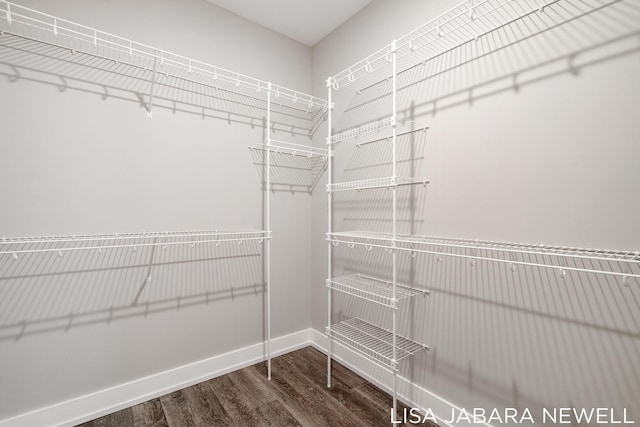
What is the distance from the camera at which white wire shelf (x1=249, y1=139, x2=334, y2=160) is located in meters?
2.46

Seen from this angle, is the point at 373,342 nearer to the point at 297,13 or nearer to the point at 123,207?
the point at 123,207

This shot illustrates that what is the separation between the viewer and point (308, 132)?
8.96 ft

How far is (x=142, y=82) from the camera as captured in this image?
1924 mm

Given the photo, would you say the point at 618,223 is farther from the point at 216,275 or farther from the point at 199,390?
the point at 199,390

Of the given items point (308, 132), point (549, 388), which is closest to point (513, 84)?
point (549, 388)

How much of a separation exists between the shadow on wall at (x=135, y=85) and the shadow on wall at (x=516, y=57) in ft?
3.44

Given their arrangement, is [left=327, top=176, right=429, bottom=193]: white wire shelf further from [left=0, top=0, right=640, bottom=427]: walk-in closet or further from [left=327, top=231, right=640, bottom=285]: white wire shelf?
[left=327, top=231, right=640, bottom=285]: white wire shelf

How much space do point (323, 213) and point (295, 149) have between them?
0.61 metres

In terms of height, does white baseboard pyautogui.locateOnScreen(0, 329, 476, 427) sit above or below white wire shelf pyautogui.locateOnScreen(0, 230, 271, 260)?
below

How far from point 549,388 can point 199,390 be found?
6.67 feet

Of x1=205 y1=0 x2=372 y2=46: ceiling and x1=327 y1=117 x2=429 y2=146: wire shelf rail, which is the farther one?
x1=205 y1=0 x2=372 y2=46: ceiling

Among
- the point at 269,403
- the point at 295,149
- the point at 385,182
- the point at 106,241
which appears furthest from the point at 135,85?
the point at 269,403

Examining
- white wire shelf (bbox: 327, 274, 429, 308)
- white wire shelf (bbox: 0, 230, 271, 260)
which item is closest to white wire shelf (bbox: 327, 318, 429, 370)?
white wire shelf (bbox: 327, 274, 429, 308)

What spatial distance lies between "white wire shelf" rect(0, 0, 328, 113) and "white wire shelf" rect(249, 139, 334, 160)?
14.7 inches
